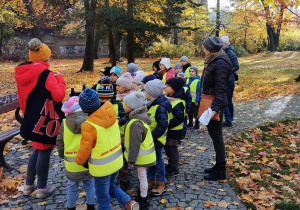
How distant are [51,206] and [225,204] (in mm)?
2348

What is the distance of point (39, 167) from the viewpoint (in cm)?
374

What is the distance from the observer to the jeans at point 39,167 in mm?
3729

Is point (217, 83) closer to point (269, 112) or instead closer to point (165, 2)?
point (269, 112)

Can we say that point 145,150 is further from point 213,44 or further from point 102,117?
point 213,44

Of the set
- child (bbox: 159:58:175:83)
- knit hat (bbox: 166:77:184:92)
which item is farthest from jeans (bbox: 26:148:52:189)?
child (bbox: 159:58:175:83)

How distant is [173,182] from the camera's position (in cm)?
426

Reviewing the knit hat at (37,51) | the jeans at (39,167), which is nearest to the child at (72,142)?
the jeans at (39,167)

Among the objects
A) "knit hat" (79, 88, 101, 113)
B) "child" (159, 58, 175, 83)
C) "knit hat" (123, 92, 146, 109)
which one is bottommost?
"knit hat" (123, 92, 146, 109)

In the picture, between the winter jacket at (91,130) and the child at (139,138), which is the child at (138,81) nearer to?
the child at (139,138)

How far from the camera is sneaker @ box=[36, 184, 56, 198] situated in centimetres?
380

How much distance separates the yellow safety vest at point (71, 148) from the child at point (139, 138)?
0.63m

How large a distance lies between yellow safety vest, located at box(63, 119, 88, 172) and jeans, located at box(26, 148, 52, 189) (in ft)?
2.45

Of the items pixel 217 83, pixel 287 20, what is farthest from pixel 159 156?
pixel 287 20

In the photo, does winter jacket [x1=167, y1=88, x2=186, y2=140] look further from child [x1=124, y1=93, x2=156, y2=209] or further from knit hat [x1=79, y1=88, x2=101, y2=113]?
knit hat [x1=79, y1=88, x2=101, y2=113]
